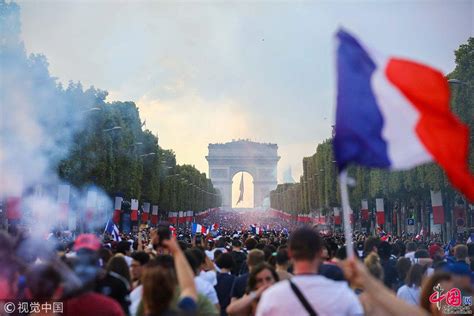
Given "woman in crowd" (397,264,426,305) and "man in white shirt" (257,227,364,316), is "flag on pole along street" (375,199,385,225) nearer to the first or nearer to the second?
"woman in crowd" (397,264,426,305)

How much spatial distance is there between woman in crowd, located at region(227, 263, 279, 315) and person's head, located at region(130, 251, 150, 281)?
7.48 feet

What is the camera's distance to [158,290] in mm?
5598

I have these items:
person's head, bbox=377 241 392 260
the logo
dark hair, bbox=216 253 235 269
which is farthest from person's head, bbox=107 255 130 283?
person's head, bbox=377 241 392 260

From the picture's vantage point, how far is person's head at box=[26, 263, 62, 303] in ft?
17.8

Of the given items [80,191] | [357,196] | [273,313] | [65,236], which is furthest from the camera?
[357,196]

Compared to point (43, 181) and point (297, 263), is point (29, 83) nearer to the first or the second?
point (43, 181)

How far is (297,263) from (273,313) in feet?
1.43

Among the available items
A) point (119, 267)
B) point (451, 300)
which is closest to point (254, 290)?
point (119, 267)

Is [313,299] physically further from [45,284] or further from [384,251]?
[384,251]

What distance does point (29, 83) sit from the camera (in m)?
35.1

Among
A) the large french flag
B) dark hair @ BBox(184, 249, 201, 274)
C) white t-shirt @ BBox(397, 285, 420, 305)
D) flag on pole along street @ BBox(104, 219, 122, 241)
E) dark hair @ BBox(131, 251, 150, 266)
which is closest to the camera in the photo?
the large french flag

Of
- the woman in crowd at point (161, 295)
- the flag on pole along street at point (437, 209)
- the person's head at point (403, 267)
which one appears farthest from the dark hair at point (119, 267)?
the flag on pole along street at point (437, 209)

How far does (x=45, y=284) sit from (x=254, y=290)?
266 centimetres

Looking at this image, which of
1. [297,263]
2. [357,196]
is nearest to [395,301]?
[297,263]
